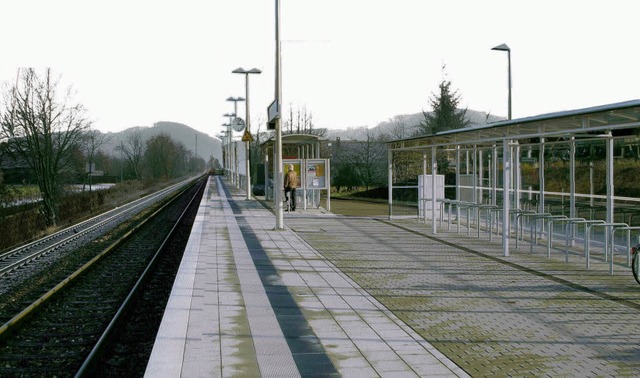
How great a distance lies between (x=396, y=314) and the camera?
762cm

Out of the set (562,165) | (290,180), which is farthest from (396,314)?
(290,180)

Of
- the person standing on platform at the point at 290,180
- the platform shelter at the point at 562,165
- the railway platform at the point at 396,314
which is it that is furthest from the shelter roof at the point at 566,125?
the person standing on platform at the point at 290,180

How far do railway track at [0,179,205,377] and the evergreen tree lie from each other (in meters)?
31.6

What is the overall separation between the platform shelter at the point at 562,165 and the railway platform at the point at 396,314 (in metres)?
1.12

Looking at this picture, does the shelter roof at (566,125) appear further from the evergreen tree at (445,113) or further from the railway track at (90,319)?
the evergreen tree at (445,113)

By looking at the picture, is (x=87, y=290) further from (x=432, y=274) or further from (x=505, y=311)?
(x=505, y=311)

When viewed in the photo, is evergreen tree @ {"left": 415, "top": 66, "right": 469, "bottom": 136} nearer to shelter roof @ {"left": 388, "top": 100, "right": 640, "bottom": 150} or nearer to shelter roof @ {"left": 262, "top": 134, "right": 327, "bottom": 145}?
shelter roof @ {"left": 262, "top": 134, "right": 327, "bottom": 145}

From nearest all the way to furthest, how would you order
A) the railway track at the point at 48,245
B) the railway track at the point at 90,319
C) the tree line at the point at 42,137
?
1. the railway track at the point at 90,319
2. the railway track at the point at 48,245
3. the tree line at the point at 42,137

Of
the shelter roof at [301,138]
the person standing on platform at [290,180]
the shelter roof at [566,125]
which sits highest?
the shelter roof at [301,138]

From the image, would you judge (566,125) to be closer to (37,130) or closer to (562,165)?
(562,165)

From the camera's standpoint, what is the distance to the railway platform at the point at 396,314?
5.68 metres

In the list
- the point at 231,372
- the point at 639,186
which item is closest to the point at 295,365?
the point at 231,372

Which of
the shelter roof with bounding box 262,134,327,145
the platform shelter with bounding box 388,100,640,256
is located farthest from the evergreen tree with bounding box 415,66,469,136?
the platform shelter with bounding box 388,100,640,256

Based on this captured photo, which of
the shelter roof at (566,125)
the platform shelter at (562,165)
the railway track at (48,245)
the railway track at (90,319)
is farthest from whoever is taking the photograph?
the railway track at (48,245)
